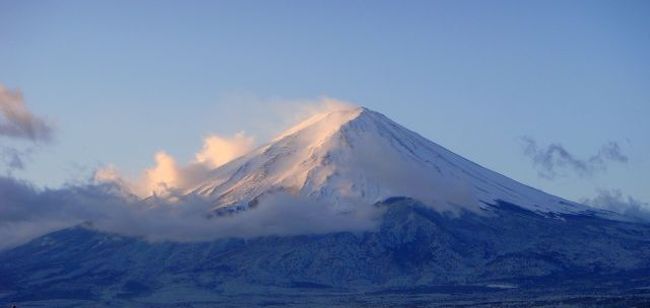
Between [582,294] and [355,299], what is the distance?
35.3 m

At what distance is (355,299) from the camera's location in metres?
167

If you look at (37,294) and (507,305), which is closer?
(507,305)

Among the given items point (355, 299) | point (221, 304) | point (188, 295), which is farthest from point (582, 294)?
point (188, 295)

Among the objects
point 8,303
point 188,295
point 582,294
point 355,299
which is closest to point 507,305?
point 582,294

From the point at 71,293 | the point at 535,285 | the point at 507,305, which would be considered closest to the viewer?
the point at 507,305

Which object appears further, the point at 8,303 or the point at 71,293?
the point at 71,293

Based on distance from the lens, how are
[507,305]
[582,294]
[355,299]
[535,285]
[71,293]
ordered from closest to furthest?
1. [507,305]
2. [582,294]
3. [355,299]
4. [535,285]
5. [71,293]

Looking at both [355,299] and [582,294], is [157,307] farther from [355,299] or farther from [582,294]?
[582,294]

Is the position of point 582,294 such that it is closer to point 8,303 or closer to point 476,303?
point 476,303

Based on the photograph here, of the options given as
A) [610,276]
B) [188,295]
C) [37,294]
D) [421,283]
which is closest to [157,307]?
[188,295]

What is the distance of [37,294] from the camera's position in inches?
7697

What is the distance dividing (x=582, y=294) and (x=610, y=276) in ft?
119

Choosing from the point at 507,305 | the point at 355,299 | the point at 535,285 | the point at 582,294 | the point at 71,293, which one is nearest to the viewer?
the point at 507,305

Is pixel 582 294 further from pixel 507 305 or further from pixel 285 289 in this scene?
pixel 285 289
